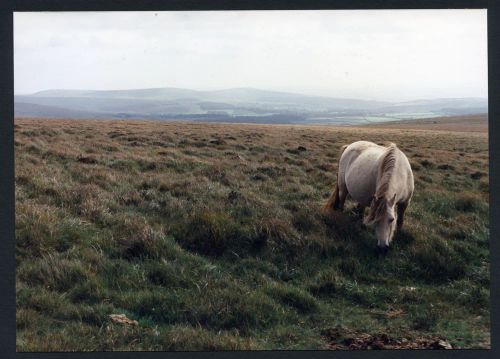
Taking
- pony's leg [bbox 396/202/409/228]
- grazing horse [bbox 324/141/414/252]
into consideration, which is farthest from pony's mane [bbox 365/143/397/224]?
pony's leg [bbox 396/202/409/228]

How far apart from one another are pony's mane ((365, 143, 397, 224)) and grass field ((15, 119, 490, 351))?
0.56m

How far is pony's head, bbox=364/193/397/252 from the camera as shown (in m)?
7.14

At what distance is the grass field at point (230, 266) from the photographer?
5668 mm

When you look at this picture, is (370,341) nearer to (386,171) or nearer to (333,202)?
(386,171)

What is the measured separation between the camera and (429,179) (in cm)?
1158

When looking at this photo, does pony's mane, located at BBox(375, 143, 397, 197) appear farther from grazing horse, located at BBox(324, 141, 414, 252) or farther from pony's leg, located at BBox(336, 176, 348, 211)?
pony's leg, located at BBox(336, 176, 348, 211)

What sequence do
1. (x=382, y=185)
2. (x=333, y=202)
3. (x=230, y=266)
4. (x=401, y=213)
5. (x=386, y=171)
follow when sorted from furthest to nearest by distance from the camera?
(x=333, y=202), (x=401, y=213), (x=386, y=171), (x=382, y=185), (x=230, y=266)

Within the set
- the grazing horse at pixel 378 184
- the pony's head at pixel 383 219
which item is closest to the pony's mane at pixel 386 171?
the grazing horse at pixel 378 184

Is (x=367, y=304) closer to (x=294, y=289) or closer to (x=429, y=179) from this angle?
(x=294, y=289)

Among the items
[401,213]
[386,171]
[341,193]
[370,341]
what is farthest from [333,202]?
[370,341]

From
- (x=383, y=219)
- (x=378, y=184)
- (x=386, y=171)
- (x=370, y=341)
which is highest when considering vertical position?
(x=386, y=171)

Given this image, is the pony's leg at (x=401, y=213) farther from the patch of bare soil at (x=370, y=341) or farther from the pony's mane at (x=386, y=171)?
the patch of bare soil at (x=370, y=341)

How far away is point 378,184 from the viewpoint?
7.85 m

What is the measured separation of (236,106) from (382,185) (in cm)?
283
